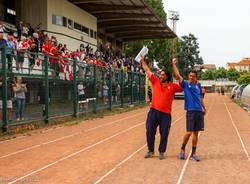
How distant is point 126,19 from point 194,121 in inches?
1424

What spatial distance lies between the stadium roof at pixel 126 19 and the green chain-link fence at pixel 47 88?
12.0 meters

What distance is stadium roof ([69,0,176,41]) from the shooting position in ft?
125

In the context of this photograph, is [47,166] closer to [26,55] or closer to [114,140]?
[114,140]

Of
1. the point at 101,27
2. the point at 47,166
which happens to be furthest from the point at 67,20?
the point at 47,166

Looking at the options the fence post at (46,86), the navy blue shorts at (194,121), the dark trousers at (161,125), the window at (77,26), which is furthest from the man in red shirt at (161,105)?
the window at (77,26)

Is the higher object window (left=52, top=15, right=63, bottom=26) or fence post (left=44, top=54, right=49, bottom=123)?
window (left=52, top=15, right=63, bottom=26)

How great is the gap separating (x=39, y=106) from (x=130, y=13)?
26.8 m

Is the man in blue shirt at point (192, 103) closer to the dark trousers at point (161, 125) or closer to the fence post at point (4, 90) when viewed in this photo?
the dark trousers at point (161, 125)

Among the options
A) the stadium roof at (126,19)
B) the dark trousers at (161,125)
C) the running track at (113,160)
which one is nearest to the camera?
the running track at (113,160)

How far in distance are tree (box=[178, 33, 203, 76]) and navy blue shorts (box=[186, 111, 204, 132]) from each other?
4115 inches

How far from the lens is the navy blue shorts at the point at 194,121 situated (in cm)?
962

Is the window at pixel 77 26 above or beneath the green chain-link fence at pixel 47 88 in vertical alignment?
above

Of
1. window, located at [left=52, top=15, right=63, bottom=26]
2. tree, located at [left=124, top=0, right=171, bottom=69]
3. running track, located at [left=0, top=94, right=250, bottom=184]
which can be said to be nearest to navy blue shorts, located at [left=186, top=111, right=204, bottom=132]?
running track, located at [left=0, top=94, right=250, bottom=184]

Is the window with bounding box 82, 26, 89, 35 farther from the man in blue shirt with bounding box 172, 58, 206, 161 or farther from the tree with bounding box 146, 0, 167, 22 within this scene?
the man in blue shirt with bounding box 172, 58, 206, 161
